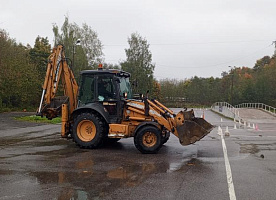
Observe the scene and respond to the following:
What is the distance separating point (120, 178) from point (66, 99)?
19.4 ft

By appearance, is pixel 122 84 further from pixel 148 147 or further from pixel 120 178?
pixel 120 178

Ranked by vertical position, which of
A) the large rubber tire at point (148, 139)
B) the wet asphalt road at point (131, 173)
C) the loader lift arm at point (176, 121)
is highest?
the loader lift arm at point (176, 121)

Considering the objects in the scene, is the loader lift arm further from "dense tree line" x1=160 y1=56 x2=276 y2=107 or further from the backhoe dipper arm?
"dense tree line" x1=160 y1=56 x2=276 y2=107

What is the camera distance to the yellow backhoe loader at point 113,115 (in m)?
10.3

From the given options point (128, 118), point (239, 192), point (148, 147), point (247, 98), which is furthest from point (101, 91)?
point (247, 98)

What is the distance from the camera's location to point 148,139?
34.1 ft

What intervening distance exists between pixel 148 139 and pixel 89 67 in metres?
38.8

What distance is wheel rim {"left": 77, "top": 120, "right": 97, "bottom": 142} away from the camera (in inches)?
441

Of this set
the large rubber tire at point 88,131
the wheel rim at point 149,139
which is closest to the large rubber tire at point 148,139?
the wheel rim at point 149,139

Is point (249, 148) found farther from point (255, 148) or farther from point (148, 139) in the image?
point (148, 139)

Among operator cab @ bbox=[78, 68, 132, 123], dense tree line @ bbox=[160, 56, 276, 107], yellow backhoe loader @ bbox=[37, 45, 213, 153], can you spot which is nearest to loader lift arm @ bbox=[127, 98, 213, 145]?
yellow backhoe loader @ bbox=[37, 45, 213, 153]

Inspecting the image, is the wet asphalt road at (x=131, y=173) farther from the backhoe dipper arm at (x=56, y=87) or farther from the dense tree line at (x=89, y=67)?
the dense tree line at (x=89, y=67)

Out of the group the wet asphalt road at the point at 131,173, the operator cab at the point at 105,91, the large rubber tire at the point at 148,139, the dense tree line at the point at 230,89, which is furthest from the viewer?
the dense tree line at the point at 230,89

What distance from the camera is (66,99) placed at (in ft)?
40.1
